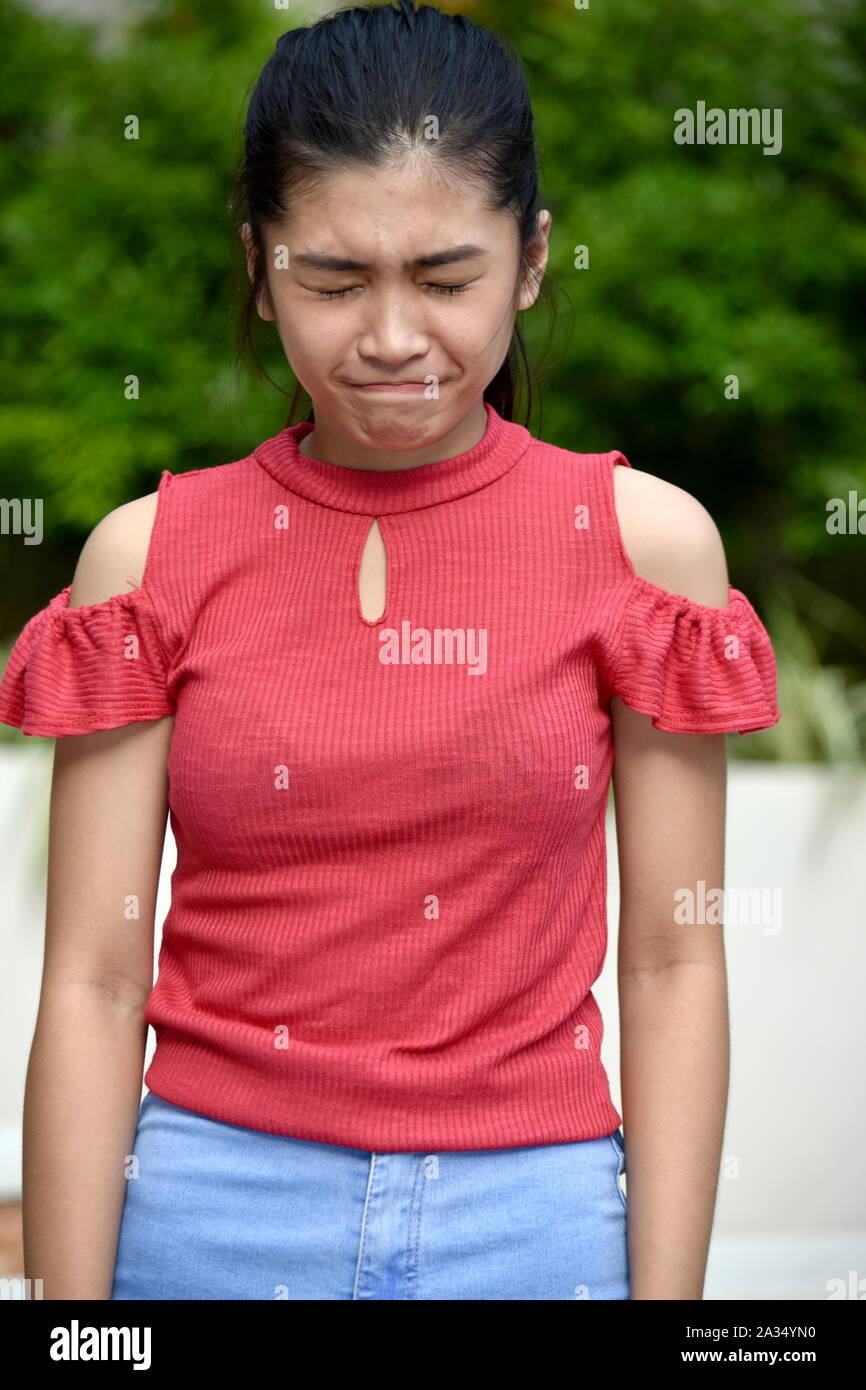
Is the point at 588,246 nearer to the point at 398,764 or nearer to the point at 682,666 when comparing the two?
the point at 682,666

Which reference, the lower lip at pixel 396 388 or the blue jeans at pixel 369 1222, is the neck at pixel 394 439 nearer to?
the lower lip at pixel 396 388

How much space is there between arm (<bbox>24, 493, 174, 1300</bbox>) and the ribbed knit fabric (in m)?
0.03

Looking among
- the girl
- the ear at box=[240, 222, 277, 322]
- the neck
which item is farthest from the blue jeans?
the ear at box=[240, 222, 277, 322]

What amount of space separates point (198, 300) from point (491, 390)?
3336 millimetres

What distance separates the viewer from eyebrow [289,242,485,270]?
122 centimetres

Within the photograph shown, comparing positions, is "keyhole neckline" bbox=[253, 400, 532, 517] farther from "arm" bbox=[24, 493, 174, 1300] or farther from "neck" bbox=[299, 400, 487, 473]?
"arm" bbox=[24, 493, 174, 1300]

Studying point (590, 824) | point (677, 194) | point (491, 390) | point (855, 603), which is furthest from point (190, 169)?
point (590, 824)

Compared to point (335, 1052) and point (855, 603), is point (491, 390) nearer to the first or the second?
point (335, 1052)

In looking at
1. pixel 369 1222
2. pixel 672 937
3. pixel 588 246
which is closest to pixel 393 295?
pixel 672 937

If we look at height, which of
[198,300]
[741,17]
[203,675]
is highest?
[741,17]

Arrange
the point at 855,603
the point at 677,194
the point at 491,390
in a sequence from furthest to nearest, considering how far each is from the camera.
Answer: the point at 855,603, the point at 677,194, the point at 491,390

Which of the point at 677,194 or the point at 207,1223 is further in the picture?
the point at 677,194

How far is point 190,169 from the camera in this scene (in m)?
4.60

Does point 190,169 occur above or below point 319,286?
above
